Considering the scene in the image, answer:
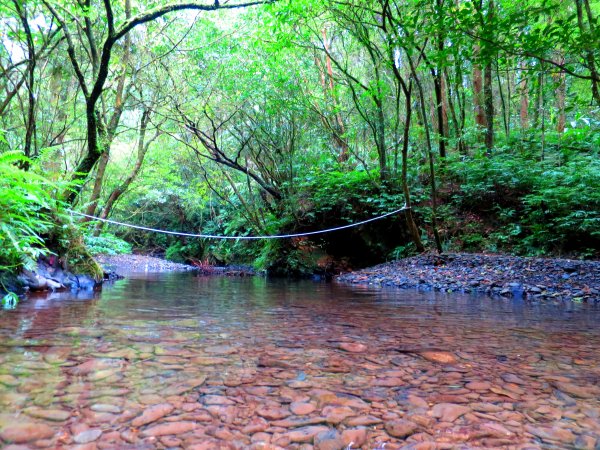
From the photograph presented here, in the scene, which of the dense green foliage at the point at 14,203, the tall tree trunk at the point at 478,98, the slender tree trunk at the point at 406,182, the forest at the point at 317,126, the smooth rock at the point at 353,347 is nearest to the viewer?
the smooth rock at the point at 353,347

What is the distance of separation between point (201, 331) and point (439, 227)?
324 inches

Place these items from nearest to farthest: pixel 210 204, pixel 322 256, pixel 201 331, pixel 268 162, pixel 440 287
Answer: pixel 201 331 < pixel 440 287 < pixel 322 256 < pixel 268 162 < pixel 210 204

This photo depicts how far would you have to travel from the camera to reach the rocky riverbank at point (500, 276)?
209 inches

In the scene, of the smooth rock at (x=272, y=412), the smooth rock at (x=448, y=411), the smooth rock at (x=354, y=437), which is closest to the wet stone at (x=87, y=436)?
the smooth rock at (x=272, y=412)

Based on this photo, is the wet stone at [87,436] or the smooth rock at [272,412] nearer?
the wet stone at [87,436]

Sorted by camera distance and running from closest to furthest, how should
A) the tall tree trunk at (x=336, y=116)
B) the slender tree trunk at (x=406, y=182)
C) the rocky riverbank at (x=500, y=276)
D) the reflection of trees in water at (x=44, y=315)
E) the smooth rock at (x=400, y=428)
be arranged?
the smooth rock at (x=400, y=428), the reflection of trees in water at (x=44, y=315), the rocky riverbank at (x=500, y=276), the slender tree trunk at (x=406, y=182), the tall tree trunk at (x=336, y=116)

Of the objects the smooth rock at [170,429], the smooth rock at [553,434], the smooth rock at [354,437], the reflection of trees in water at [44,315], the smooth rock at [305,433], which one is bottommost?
the smooth rock at [553,434]

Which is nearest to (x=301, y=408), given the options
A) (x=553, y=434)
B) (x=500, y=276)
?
(x=553, y=434)

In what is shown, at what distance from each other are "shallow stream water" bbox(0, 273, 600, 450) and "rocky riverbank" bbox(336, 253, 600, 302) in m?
2.17

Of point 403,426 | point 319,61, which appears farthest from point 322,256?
point 403,426

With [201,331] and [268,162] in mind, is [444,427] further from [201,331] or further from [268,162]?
[268,162]

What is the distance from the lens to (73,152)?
1377 centimetres

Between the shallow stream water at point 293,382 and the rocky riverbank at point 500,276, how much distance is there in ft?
7.11

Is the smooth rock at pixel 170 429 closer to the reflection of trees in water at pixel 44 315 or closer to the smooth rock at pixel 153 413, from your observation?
the smooth rock at pixel 153 413
